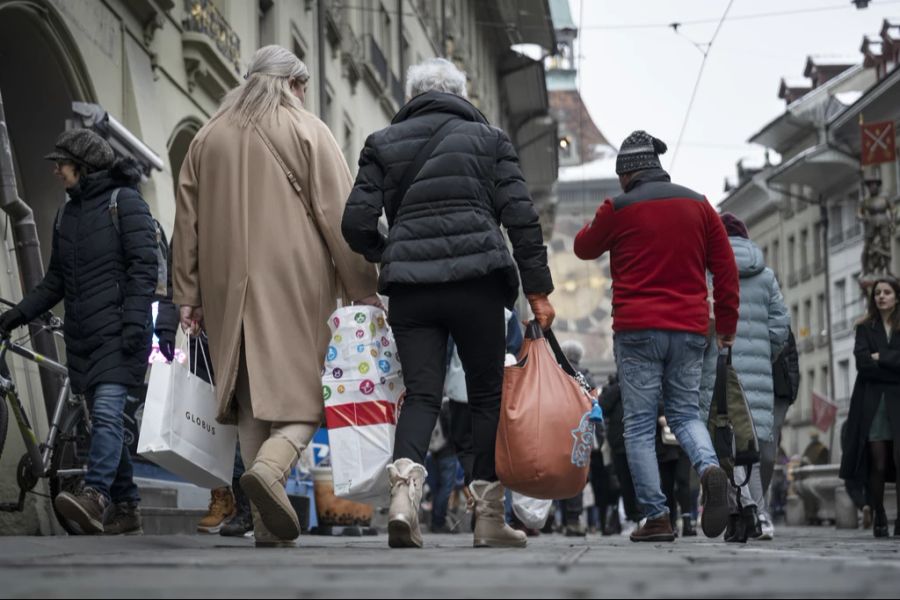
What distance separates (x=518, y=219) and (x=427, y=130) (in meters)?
0.52

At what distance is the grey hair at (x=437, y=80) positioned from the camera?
7.26 meters

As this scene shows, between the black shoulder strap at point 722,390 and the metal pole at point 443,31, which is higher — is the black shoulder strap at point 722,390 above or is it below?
below

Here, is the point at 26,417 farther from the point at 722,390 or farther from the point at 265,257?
the point at 722,390

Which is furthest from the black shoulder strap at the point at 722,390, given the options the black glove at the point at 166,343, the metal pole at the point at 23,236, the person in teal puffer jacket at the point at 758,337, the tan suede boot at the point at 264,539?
the metal pole at the point at 23,236

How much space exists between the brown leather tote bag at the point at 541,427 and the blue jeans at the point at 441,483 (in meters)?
7.92

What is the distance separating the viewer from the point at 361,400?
23.0 ft

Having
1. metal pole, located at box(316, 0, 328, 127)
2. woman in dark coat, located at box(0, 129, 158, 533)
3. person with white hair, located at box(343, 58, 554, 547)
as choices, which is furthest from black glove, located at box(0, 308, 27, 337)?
metal pole, located at box(316, 0, 328, 127)

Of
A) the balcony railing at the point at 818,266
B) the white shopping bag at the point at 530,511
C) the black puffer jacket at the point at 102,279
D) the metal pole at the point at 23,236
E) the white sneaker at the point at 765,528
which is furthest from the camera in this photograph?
the balcony railing at the point at 818,266

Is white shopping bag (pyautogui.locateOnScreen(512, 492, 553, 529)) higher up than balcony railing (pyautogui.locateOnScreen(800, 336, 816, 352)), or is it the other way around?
balcony railing (pyautogui.locateOnScreen(800, 336, 816, 352))

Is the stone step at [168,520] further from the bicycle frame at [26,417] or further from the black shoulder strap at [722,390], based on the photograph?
the black shoulder strap at [722,390]

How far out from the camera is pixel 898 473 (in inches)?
436

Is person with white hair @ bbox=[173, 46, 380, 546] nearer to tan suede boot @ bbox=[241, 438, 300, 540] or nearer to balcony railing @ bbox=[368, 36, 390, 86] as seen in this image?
tan suede boot @ bbox=[241, 438, 300, 540]

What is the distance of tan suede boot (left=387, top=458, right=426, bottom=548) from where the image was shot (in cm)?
636

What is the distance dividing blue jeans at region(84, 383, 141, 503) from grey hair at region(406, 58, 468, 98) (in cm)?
208
